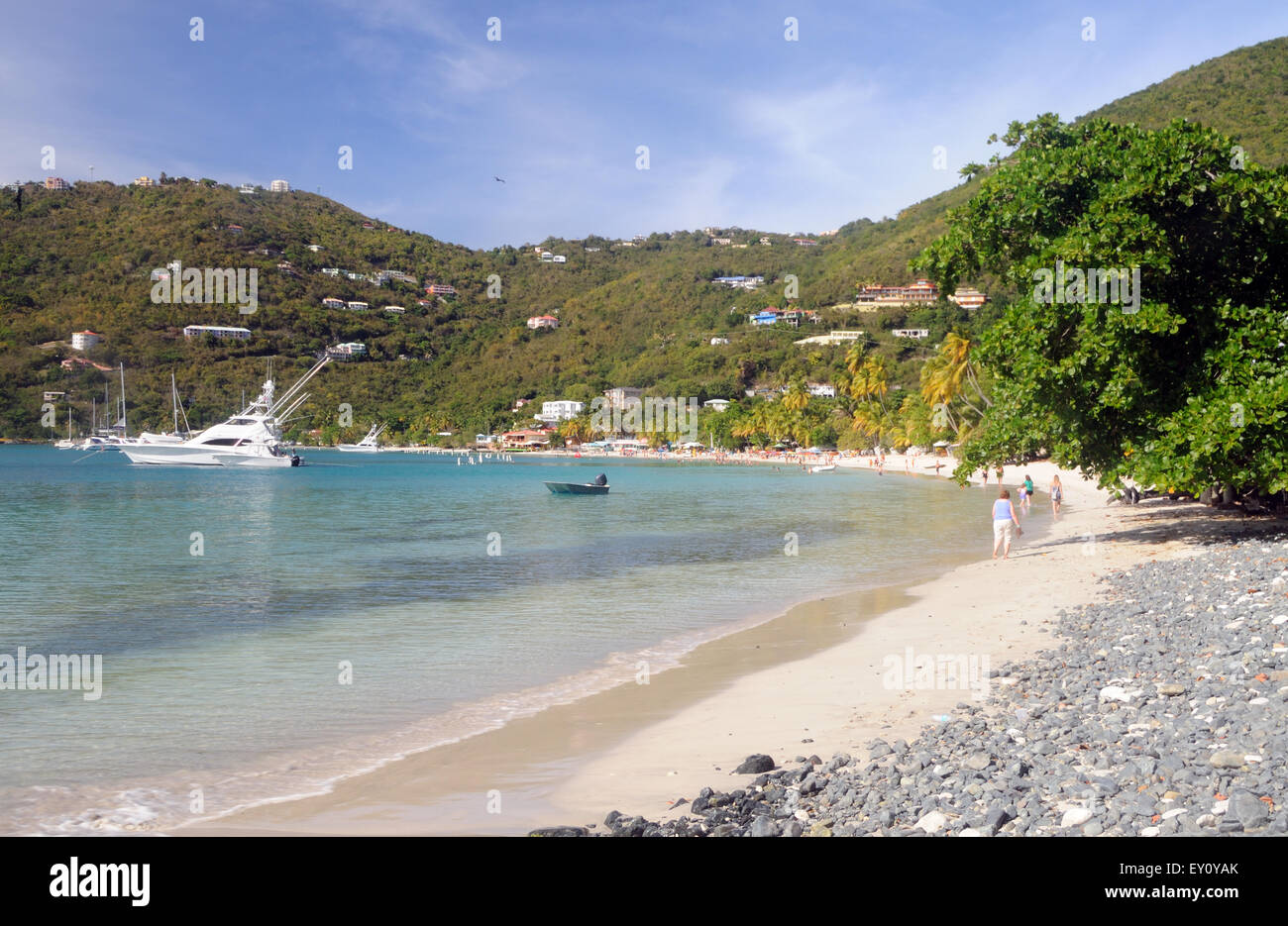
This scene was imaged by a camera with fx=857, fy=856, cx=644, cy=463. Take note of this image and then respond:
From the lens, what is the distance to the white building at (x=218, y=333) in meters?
141

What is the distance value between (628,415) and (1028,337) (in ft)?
459

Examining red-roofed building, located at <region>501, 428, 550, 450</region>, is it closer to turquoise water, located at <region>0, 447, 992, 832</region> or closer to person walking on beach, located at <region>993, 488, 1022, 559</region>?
turquoise water, located at <region>0, 447, 992, 832</region>

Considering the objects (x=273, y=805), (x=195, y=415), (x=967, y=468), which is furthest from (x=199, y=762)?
(x=195, y=415)

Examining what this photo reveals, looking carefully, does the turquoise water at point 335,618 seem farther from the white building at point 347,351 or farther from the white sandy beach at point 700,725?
the white building at point 347,351

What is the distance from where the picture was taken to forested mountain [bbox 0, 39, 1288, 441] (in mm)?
127375

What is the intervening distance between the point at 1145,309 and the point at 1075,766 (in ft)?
37.0

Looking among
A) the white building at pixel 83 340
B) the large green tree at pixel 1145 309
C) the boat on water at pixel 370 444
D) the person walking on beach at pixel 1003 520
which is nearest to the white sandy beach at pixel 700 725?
the large green tree at pixel 1145 309

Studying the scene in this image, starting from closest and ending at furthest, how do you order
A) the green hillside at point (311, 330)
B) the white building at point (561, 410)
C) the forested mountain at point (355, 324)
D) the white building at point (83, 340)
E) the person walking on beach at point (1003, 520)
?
the person walking on beach at point (1003, 520)
the forested mountain at point (355, 324)
the white building at point (83, 340)
the green hillside at point (311, 330)
the white building at point (561, 410)

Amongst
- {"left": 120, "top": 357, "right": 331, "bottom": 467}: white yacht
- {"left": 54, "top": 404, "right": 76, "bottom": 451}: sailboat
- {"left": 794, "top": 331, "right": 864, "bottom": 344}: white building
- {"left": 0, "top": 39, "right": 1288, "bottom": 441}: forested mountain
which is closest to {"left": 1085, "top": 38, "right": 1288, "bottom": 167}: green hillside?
{"left": 0, "top": 39, "right": 1288, "bottom": 441}: forested mountain

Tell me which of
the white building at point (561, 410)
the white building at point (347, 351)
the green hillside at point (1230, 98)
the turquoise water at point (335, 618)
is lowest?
the turquoise water at point (335, 618)

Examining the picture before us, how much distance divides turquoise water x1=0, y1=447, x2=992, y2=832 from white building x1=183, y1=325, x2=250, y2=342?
375 feet

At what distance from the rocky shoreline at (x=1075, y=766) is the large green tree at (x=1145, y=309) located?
6.72 meters

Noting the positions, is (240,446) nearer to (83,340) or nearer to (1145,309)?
(83,340)
